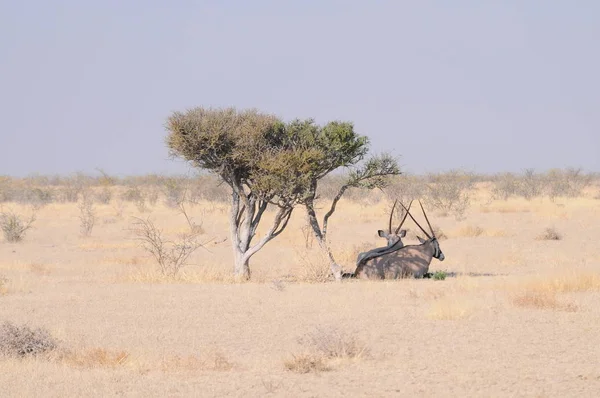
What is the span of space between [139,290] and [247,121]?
3653 mm

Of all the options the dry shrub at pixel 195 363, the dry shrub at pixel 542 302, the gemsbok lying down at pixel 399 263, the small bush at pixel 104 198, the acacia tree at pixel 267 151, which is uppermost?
the acacia tree at pixel 267 151

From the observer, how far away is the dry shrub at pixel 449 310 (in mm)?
12836

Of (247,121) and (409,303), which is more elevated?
(247,121)

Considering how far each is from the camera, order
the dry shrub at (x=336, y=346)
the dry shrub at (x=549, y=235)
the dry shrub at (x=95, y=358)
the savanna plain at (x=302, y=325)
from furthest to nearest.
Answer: the dry shrub at (x=549, y=235)
the dry shrub at (x=336, y=346)
the dry shrub at (x=95, y=358)
the savanna plain at (x=302, y=325)

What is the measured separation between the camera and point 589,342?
35.8 ft

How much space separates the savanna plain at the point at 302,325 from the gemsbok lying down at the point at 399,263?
0.36 metres

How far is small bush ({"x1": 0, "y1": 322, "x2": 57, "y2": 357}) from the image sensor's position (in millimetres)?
10500

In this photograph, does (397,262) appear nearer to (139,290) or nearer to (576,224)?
(139,290)

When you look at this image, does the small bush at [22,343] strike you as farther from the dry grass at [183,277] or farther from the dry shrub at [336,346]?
the dry grass at [183,277]

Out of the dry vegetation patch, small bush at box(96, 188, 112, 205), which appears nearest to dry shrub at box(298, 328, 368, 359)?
the dry vegetation patch

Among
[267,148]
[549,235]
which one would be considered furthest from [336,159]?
[549,235]

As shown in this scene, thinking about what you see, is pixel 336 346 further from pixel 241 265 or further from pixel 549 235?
pixel 549 235

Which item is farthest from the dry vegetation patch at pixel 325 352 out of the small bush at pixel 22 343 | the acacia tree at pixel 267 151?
the acacia tree at pixel 267 151

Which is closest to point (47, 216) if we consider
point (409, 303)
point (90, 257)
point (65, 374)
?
point (90, 257)
